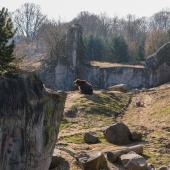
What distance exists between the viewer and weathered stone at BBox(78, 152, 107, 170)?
15.8m

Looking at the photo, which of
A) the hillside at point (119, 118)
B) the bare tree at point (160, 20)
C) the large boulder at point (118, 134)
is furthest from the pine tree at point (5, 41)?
the bare tree at point (160, 20)

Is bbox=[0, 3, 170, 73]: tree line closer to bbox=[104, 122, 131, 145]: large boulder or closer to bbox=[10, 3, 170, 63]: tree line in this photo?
bbox=[10, 3, 170, 63]: tree line

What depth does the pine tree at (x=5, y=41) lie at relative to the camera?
39.5 feet

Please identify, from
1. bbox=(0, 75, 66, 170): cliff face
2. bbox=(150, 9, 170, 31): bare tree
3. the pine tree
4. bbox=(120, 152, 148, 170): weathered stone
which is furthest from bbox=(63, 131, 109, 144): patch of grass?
bbox=(150, 9, 170, 31): bare tree

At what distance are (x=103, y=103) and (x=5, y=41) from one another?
2045 cm

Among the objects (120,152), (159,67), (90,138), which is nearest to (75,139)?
(90,138)

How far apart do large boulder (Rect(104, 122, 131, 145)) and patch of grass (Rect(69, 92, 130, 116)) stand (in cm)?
812

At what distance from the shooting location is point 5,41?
1288 cm

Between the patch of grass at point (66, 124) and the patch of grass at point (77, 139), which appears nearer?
the patch of grass at point (77, 139)

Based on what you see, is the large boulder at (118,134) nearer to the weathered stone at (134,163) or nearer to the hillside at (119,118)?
the hillside at (119,118)

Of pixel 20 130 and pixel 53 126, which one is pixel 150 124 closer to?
pixel 53 126

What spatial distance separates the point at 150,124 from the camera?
2639 cm

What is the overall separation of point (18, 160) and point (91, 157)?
5.53m

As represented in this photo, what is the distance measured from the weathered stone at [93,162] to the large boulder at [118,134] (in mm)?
4511
